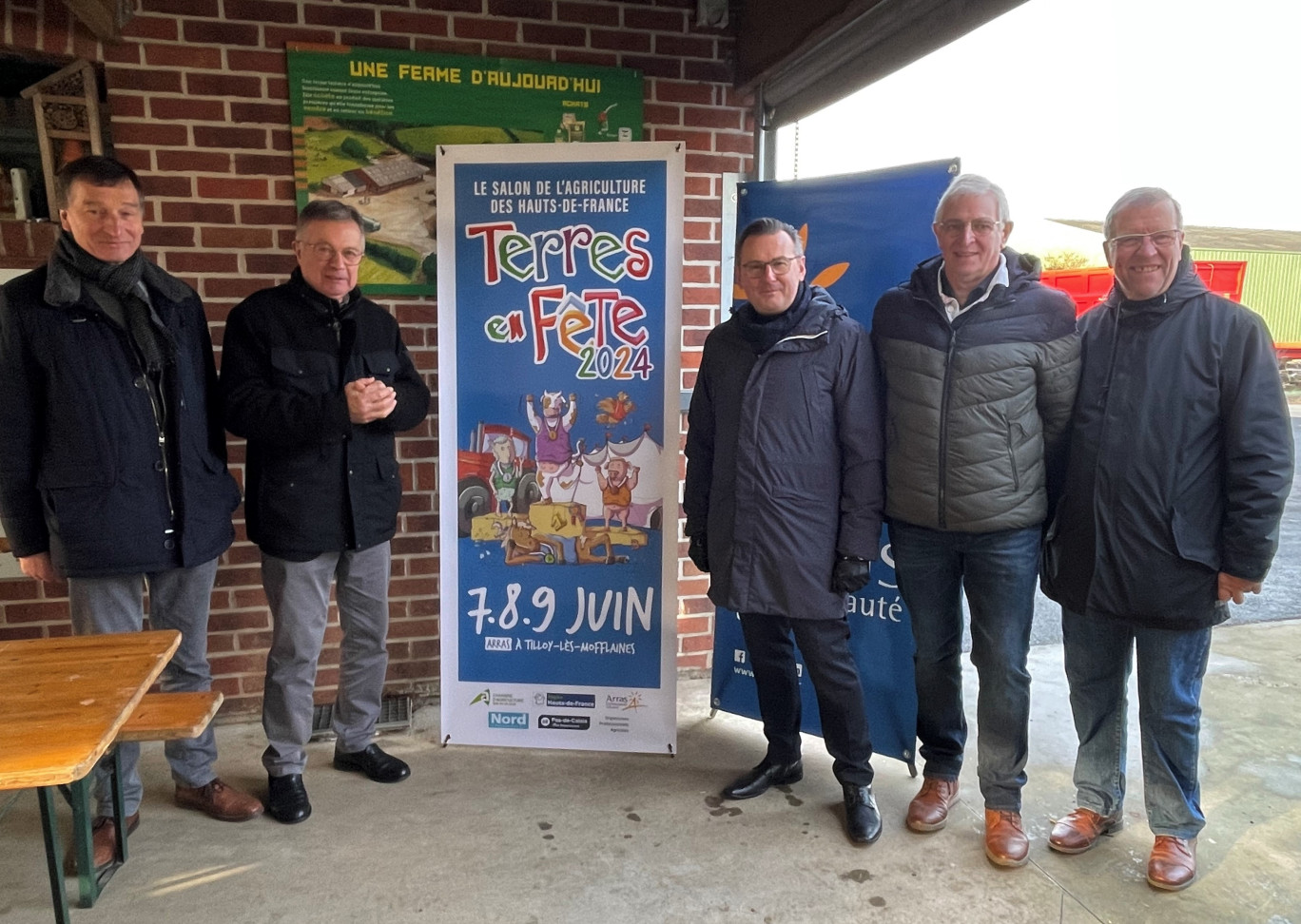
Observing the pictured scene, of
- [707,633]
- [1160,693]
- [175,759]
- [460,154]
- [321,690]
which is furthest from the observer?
[707,633]

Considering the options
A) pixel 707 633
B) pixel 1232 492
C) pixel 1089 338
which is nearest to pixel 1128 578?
pixel 1232 492

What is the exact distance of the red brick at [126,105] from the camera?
2.63 meters

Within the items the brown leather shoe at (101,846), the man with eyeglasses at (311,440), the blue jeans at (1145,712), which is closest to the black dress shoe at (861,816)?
the blue jeans at (1145,712)

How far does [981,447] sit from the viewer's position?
208 cm

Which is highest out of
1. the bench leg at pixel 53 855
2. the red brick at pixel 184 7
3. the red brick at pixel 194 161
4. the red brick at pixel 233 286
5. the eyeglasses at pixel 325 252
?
the red brick at pixel 184 7


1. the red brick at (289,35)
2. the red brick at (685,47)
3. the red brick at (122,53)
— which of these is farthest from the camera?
the red brick at (685,47)

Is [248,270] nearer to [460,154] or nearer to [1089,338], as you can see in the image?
[460,154]

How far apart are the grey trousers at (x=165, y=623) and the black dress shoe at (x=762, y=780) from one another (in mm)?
1539

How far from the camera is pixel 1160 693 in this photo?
2.06 meters

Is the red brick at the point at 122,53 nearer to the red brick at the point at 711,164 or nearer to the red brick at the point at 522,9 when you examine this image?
the red brick at the point at 522,9

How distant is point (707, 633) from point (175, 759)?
188 cm

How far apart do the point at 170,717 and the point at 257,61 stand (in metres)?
2.03

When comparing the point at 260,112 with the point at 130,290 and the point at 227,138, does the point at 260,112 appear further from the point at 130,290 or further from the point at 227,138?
the point at 130,290

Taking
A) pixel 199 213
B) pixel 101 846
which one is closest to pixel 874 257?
pixel 199 213
